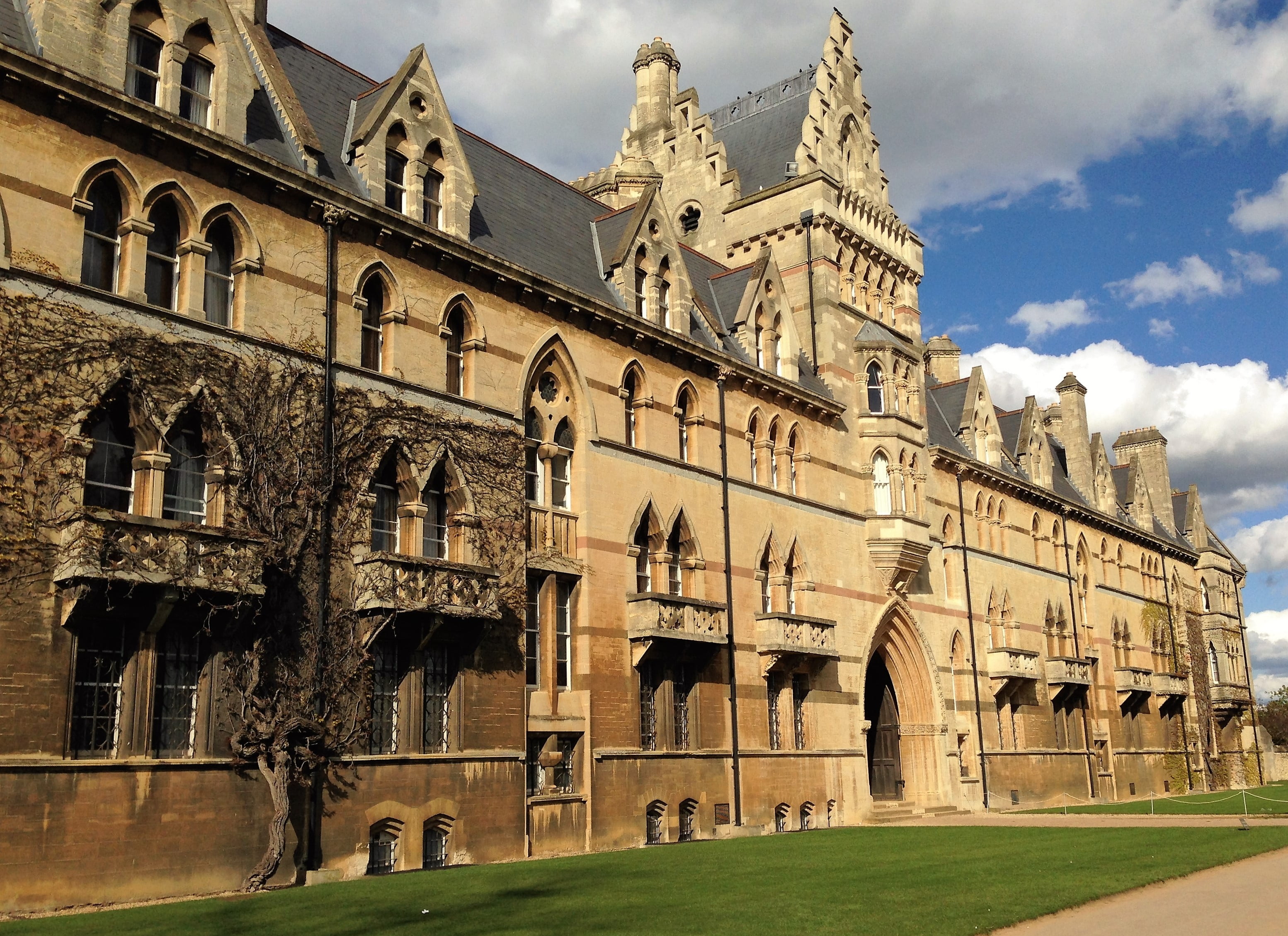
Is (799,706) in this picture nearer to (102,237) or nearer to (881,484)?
(881,484)

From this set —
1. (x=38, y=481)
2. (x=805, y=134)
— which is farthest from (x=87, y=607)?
(x=805, y=134)

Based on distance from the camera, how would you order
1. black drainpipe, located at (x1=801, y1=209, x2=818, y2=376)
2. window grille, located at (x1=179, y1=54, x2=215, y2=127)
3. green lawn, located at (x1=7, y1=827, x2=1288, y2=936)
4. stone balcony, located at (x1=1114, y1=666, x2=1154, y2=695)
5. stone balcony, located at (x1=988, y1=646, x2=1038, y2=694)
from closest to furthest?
green lawn, located at (x1=7, y1=827, x2=1288, y2=936)
window grille, located at (x1=179, y1=54, x2=215, y2=127)
black drainpipe, located at (x1=801, y1=209, x2=818, y2=376)
stone balcony, located at (x1=988, y1=646, x2=1038, y2=694)
stone balcony, located at (x1=1114, y1=666, x2=1154, y2=695)

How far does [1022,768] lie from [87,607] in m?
36.4

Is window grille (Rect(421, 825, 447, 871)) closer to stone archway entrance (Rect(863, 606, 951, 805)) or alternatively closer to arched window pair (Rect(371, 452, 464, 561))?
arched window pair (Rect(371, 452, 464, 561))

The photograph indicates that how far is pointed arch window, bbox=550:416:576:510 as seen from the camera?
1066 inches

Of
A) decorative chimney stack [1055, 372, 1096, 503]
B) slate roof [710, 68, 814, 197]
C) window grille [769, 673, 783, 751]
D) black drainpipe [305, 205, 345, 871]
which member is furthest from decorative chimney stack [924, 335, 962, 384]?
black drainpipe [305, 205, 345, 871]

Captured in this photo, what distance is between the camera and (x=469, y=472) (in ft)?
79.7

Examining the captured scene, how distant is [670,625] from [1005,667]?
20533 millimetres

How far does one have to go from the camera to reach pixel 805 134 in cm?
4038

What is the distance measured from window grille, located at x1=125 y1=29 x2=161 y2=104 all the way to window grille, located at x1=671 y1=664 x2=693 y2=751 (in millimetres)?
17085

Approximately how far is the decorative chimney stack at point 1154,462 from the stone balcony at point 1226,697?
8.94 meters

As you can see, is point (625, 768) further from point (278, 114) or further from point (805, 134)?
point (805, 134)

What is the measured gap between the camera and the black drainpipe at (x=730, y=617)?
30125mm

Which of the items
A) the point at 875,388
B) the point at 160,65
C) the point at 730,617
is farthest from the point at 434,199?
the point at 875,388
